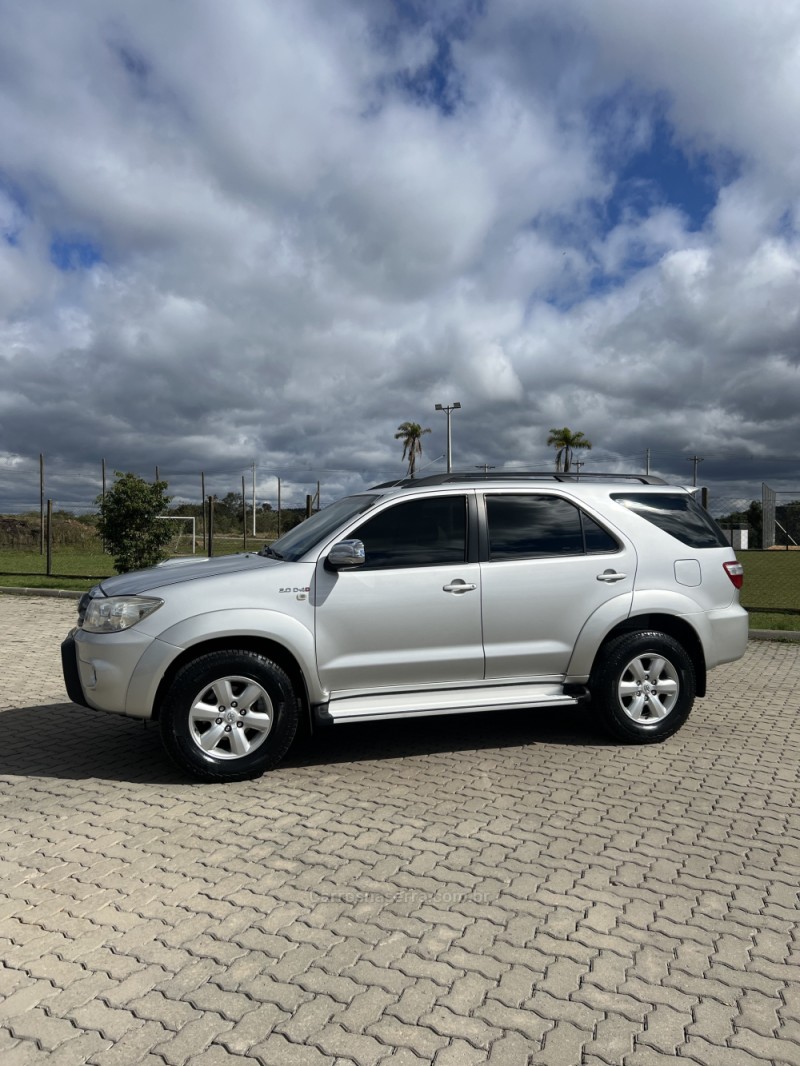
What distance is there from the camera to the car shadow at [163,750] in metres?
5.52

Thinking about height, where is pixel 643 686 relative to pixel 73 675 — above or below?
below

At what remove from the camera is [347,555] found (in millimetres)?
5184

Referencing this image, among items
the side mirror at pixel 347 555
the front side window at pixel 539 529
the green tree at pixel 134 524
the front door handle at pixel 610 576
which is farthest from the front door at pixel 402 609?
the green tree at pixel 134 524

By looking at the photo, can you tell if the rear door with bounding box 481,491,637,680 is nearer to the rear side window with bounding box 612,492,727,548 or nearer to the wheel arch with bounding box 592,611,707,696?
the wheel arch with bounding box 592,611,707,696

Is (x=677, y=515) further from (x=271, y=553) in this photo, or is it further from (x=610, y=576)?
(x=271, y=553)

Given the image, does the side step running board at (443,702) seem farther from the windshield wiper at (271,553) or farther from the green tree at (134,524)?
the green tree at (134,524)

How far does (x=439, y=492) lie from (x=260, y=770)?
217cm

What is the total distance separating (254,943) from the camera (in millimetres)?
3225

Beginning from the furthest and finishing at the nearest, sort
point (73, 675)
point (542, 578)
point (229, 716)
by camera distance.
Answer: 1. point (542, 578)
2. point (73, 675)
3. point (229, 716)

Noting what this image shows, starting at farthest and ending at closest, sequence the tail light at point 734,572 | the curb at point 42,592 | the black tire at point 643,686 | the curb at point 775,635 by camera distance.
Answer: the curb at point 42,592 < the curb at point 775,635 < the tail light at point 734,572 < the black tire at point 643,686

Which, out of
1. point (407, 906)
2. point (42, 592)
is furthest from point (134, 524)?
point (407, 906)

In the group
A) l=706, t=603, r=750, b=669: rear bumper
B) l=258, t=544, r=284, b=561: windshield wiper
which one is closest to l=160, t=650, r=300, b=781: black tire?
l=258, t=544, r=284, b=561: windshield wiper

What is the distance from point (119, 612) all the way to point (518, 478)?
288 cm

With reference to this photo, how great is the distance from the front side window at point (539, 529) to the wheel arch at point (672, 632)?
0.55 m
